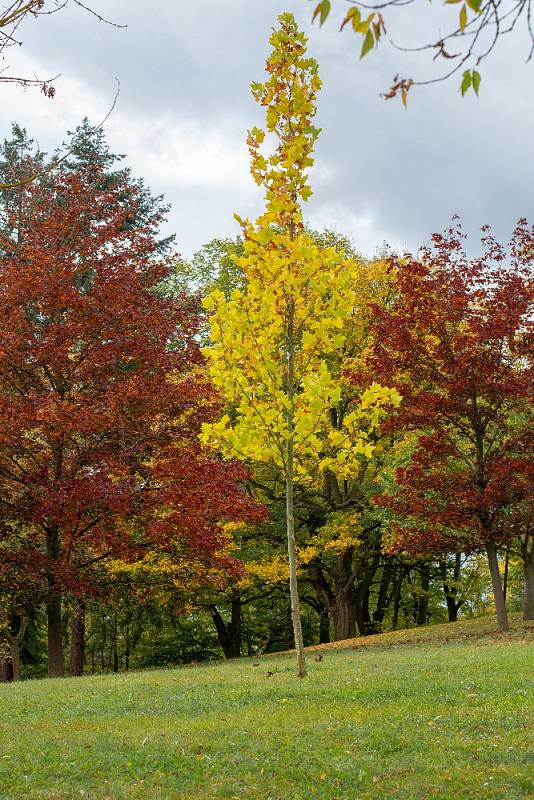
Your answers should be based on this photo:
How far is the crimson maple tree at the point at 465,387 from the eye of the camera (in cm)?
1734

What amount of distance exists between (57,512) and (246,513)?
354 centimetres

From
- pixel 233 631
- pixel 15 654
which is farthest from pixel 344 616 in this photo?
pixel 15 654

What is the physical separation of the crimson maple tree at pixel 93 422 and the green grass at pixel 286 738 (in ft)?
14.9

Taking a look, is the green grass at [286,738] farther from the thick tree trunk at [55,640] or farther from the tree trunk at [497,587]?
the tree trunk at [497,587]

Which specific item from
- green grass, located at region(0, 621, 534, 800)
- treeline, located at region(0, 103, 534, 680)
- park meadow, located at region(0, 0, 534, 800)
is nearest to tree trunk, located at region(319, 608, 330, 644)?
park meadow, located at region(0, 0, 534, 800)

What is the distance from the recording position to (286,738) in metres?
6.74

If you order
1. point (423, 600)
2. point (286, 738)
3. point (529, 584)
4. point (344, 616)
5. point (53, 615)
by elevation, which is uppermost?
point (423, 600)

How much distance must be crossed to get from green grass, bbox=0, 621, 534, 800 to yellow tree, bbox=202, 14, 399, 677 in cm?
173

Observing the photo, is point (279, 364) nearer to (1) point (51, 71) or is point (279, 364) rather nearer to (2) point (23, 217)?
(1) point (51, 71)

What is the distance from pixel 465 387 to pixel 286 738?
1175cm

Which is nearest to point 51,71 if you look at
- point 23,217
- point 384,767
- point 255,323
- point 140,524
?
point 255,323

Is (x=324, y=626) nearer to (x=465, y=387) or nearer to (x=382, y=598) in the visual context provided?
(x=382, y=598)

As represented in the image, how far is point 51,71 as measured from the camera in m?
5.97

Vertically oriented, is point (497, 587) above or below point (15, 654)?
above
